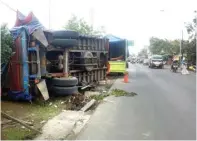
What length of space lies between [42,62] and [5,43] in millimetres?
1785

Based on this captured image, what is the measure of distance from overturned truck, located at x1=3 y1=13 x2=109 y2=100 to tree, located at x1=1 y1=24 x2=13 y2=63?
439 millimetres

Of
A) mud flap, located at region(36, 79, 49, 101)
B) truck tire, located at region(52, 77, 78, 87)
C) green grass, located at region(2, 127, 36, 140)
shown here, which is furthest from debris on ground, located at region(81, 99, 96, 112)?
green grass, located at region(2, 127, 36, 140)

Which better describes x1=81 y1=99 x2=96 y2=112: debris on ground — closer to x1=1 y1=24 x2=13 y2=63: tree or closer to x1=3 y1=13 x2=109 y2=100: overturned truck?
x1=3 y1=13 x2=109 y2=100: overturned truck

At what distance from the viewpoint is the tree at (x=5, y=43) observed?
28.4 ft

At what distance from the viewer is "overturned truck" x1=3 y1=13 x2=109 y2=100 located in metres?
9.54

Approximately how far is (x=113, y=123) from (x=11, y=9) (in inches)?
338

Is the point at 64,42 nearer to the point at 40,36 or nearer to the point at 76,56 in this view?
the point at 40,36

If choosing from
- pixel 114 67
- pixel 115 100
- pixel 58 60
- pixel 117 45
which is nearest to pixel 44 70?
pixel 58 60

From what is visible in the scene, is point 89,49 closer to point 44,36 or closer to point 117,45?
point 44,36

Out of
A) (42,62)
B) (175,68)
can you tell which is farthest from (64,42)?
(175,68)

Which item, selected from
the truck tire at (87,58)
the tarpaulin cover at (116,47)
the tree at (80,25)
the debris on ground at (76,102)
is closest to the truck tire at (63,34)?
the truck tire at (87,58)

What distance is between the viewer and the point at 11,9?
13.8 meters

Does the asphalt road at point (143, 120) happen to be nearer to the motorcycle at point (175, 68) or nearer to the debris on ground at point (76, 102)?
the debris on ground at point (76, 102)

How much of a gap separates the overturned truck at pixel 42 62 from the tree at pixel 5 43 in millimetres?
439
